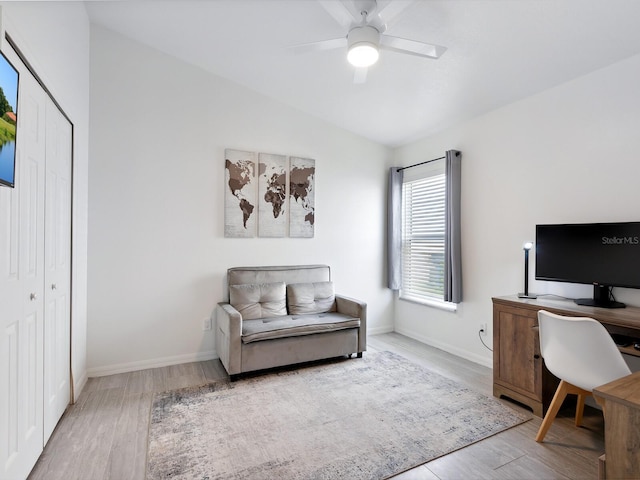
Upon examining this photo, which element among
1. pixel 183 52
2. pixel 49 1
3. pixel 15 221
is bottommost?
pixel 15 221

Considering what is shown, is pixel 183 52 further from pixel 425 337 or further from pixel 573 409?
pixel 573 409

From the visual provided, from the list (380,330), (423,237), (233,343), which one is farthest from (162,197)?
(380,330)

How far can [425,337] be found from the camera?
436 cm

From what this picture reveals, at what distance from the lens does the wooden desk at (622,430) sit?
1354mm

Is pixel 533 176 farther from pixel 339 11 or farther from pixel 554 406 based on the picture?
pixel 339 11

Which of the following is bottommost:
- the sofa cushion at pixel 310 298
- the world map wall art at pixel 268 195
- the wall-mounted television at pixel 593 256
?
the sofa cushion at pixel 310 298

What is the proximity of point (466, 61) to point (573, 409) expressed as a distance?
113 inches

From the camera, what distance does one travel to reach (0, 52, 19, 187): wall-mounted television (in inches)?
57.6

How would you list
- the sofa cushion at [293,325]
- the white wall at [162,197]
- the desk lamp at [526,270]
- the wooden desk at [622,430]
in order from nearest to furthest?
the wooden desk at [622,430] → the desk lamp at [526,270] → the sofa cushion at [293,325] → the white wall at [162,197]

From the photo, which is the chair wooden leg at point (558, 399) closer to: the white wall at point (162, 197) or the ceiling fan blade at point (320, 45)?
the ceiling fan blade at point (320, 45)

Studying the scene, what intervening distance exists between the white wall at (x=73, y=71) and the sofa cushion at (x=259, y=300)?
135 centimetres

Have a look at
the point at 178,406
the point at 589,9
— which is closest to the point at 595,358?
the point at 589,9

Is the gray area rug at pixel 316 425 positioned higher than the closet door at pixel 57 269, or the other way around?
the closet door at pixel 57 269

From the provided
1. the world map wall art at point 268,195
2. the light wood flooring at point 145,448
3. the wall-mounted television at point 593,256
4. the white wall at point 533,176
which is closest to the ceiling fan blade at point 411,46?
the white wall at point 533,176
